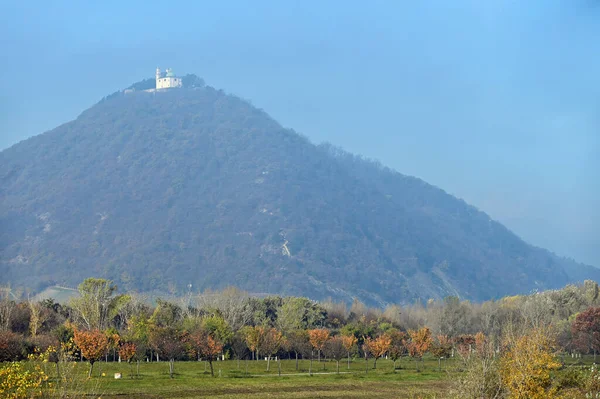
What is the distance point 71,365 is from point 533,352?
1712cm

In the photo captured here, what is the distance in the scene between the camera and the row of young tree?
6372cm

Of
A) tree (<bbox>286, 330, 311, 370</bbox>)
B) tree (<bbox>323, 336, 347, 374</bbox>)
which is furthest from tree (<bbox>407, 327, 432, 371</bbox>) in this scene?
tree (<bbox>286, 330, 311, 370</bbox>)

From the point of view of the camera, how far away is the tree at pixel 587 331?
8000 cm

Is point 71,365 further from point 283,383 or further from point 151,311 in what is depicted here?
point 151,311

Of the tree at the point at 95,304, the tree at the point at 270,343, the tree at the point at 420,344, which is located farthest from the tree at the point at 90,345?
the tree at the point at 420,344

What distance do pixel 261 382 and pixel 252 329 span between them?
17.5 metres

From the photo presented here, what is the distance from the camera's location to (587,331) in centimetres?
8200

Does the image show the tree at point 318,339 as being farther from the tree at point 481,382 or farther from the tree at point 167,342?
the tree at point 481,382

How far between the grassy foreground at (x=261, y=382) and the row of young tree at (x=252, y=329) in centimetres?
152

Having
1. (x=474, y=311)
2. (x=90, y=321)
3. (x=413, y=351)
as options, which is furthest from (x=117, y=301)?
(x=474, y=311)

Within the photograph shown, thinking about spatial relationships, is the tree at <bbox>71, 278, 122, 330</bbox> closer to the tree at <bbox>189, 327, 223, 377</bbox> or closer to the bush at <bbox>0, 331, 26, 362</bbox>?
the tree at <bbox>189, 327, 223, 377</bbox>

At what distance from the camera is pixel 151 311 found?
95.9m

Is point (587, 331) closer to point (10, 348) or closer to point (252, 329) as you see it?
point (252, 329)

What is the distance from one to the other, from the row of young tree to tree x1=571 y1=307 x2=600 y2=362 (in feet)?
0.33
